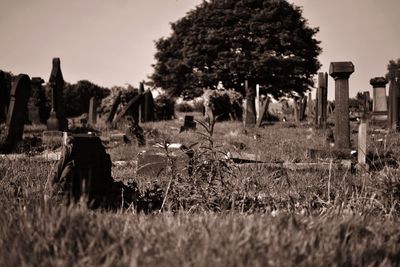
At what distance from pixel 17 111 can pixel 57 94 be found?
230 inches

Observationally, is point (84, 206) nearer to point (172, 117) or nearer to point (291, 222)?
point (291, 222)

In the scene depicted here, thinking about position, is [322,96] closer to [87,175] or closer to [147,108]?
[147,108]

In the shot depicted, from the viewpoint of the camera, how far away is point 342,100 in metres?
7.09

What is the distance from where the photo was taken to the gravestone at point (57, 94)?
1326 cm

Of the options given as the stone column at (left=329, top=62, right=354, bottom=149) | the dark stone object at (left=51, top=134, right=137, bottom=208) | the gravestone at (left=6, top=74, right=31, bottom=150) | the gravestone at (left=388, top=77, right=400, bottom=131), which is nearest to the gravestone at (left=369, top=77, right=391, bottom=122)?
the gravestone at (left=388, top=77, right=400, bottom=131)

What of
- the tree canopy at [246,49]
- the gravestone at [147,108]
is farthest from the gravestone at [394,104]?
the tree canopy at [246,49]

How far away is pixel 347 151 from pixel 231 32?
25.8 metres

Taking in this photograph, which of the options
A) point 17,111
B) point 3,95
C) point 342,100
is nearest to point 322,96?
point 342,100

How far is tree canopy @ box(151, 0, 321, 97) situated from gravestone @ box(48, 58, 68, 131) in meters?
17.0

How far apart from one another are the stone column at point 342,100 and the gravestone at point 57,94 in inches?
387

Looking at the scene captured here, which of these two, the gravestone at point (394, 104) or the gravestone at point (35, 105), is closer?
the gravestone at point (394, 104)

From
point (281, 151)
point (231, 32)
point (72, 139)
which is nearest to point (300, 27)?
point (231, 32)

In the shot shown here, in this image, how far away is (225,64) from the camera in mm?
29266

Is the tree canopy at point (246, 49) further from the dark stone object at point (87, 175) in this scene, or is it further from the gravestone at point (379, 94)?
the dark stone object at point (87, 175)
